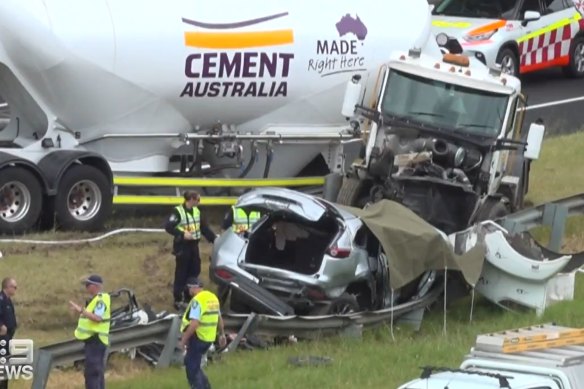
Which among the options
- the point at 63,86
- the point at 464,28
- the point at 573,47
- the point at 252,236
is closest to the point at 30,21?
the point at 63,86

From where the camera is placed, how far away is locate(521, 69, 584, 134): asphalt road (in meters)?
27.8

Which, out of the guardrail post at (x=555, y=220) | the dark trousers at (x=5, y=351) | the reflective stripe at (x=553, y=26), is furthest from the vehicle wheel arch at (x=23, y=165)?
the reflective stripe at (x=553, y=26)

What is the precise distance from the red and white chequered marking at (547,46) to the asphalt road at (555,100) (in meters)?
0.57

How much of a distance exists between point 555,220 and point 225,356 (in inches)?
221

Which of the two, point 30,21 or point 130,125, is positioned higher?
point 30,21

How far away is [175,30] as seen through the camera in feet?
63.3

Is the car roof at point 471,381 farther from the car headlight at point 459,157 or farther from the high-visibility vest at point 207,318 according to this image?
the car headlight at point 459,157

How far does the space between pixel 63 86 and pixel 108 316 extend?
636cm

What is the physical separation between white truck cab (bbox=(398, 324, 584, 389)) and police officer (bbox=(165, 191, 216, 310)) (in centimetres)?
520

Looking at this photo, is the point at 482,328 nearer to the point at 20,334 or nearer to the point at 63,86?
the point at 20,334

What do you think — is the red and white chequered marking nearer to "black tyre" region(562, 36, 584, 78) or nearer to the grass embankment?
"black tyre" region(562, 36, 584, 78)

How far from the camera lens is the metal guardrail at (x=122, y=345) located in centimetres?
1280

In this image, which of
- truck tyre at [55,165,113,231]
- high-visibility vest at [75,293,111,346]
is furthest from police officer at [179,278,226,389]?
truck tyre at [55,165,113,231]

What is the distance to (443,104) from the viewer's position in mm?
19047
